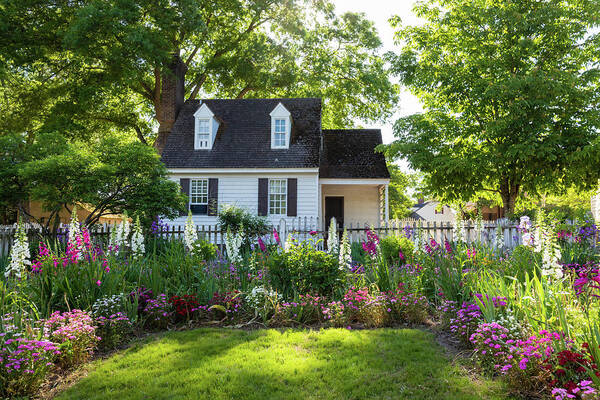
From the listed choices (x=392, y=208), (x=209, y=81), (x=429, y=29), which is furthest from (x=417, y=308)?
(x=392, y=208)

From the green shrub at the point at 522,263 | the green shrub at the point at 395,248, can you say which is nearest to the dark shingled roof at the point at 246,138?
the green shrub at the point at 395,248

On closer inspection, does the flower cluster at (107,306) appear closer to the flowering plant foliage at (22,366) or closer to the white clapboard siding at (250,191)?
the flowering plant foliage at (22,366)

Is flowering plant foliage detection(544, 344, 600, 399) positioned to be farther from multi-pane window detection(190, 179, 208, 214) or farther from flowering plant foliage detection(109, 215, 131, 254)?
multi-pane window detection(190, 179, 208, 214)

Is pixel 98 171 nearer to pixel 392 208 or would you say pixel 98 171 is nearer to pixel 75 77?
pixel 75 77

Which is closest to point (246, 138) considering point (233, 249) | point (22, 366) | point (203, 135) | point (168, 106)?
point (203, 135)

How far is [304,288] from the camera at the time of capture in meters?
6.21

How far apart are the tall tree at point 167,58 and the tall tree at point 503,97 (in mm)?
3300

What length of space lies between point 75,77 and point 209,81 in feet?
26.7

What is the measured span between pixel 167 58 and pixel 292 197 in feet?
28.9

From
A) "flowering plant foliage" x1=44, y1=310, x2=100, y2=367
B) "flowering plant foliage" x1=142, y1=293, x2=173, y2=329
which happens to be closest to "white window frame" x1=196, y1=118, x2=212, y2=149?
"flowering plant foliage" x1=142, y1=293, x2=173, y2=329

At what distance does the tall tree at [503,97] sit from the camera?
42.1 feet

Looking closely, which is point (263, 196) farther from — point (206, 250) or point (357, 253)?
point (206, 250)

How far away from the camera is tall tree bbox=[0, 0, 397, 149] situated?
17.8m

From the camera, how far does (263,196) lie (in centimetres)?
1728
